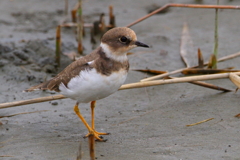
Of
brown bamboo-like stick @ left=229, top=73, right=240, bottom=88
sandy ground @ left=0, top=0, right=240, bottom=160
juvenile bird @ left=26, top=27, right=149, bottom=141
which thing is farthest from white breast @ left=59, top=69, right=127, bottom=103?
brown bamboo-like stick @ left=229, top=73, right=240, bottom=88

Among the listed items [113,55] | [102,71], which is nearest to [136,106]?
[113,55]

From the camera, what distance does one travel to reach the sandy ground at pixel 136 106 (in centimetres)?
470

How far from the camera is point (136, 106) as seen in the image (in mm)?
6035

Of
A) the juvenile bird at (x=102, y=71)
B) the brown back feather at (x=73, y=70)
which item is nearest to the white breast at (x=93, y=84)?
the juvenile bird at (x=102, y=71)

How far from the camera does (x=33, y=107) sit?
6051mm

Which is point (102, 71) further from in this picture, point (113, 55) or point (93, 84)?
point (113, 55)

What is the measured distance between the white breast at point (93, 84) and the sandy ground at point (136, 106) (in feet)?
2.14

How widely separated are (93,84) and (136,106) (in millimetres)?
1515

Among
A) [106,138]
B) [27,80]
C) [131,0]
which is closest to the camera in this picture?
[106,138]

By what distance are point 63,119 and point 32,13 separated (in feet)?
16.4

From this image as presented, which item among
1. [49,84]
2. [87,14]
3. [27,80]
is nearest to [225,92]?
[49,84]

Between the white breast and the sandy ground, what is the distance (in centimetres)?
65

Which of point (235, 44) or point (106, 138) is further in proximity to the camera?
point (235, 44)

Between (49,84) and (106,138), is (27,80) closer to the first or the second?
(49,84)
